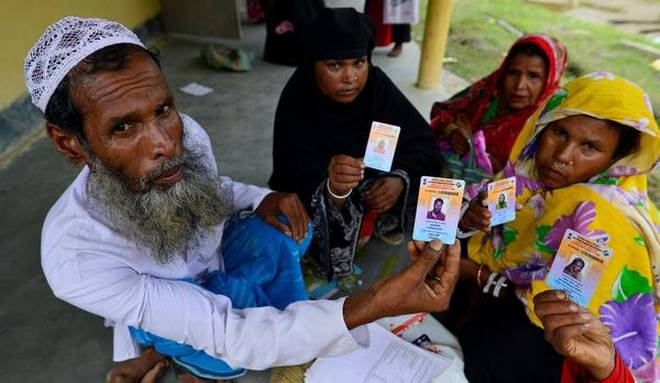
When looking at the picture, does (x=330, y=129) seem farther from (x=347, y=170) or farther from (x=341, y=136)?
(x=347, y=170)

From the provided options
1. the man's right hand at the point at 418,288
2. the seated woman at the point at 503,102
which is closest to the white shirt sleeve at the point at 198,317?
the man's right hand at the point at 418,288

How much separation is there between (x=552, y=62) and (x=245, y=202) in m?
1.97

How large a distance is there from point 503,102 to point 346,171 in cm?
152

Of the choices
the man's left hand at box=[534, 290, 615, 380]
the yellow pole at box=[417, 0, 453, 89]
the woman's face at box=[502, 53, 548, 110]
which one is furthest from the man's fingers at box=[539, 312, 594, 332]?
the yellow pole at box=[417, 0, 453, 89]

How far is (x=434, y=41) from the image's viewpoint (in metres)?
4.55

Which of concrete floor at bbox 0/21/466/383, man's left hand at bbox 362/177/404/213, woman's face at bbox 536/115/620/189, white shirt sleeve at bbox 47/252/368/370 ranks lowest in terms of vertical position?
concrete floor at bbox 0/21/466/383

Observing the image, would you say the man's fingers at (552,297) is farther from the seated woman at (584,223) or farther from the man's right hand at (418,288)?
the seated woman at (584,223)

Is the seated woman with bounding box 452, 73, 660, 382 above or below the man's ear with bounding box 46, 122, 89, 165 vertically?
below

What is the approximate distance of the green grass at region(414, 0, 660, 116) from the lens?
545 cm

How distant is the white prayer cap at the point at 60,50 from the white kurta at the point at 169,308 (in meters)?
0.42

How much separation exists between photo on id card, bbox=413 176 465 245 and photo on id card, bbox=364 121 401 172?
15.1 inches

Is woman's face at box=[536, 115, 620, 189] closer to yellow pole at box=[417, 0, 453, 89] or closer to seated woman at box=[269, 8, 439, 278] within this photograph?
seated woman at box=[269, 8, 439, 278]

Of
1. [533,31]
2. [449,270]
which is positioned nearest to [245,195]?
[449,270]

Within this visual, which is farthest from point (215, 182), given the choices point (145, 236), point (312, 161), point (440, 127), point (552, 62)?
point (552, 62)
